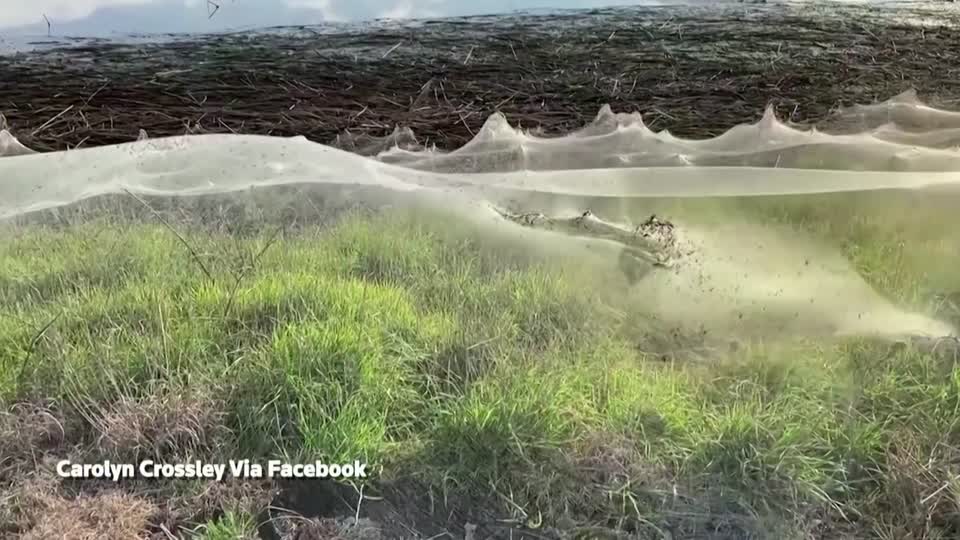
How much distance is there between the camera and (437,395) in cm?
121

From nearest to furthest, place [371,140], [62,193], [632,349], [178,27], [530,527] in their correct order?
[530,527] < [632,349] < [62,193] < [371,140] < [178,27]

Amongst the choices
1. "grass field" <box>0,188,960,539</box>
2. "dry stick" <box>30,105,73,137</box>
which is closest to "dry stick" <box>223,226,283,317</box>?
"grass field" <box>0,188,960,539</box>

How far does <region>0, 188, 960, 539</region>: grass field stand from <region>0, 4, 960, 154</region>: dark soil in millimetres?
228

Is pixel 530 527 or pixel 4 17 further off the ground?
pixel 4 17

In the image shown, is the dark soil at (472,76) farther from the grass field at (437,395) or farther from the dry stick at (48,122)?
the grass field at (437,395)

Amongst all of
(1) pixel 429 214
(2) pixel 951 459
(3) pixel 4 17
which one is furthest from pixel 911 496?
(3) pixel 4 17

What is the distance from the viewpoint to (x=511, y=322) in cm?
128

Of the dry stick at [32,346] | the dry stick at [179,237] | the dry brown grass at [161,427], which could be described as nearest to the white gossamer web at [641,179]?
the dry stick at [179,237]

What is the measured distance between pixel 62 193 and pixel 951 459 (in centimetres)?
127

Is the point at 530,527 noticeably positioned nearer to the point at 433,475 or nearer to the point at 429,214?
the point at 433,475

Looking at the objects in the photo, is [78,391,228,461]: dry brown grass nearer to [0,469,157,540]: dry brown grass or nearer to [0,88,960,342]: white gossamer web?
[0,469,157,540]: dry brown grass

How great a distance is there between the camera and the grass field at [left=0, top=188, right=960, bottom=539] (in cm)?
112

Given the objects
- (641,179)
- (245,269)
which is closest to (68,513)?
(245,269)

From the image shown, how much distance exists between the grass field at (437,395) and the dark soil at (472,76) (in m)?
0.23
